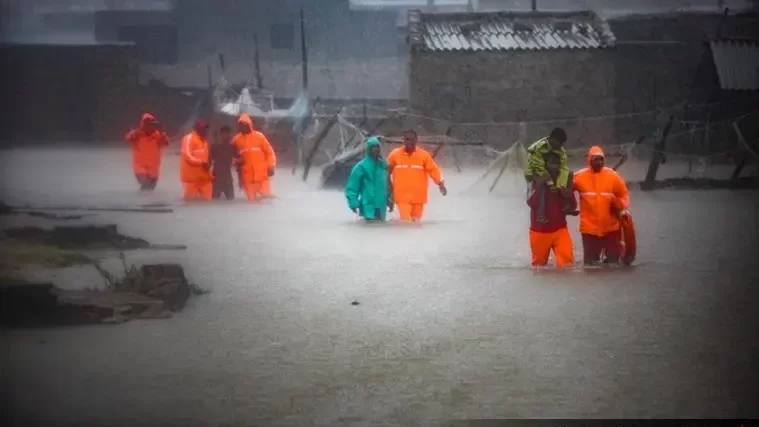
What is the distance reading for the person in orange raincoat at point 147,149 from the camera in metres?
8.53

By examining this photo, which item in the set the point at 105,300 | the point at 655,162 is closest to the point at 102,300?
the point at 105,300

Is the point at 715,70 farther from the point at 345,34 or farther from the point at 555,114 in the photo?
the point at 345,34

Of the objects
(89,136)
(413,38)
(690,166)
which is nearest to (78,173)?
(89,136)

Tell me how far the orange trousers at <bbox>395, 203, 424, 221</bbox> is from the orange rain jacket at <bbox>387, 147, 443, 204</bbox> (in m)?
0.03

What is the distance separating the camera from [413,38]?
12297 mm

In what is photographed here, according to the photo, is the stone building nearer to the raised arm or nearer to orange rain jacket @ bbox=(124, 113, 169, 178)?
orange rain jacket @ bbox=(124, 113, 169, 178)

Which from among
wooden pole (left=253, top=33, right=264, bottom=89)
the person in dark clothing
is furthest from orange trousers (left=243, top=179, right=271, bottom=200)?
wooden pole (left=253, top=33, right=264, bottom=89)

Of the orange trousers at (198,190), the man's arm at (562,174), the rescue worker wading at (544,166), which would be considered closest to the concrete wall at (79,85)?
the orange trousers at (198,190)

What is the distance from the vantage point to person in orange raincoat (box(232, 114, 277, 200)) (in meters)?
8.49

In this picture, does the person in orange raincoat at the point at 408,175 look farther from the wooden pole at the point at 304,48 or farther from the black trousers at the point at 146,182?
the wooden pole at the point at 304,48

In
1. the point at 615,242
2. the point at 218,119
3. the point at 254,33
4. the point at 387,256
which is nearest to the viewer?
the point at 615,242

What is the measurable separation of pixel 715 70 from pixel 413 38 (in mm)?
3440

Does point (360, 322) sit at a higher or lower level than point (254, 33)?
lower

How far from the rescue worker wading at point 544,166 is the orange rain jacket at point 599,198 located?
0.13m
